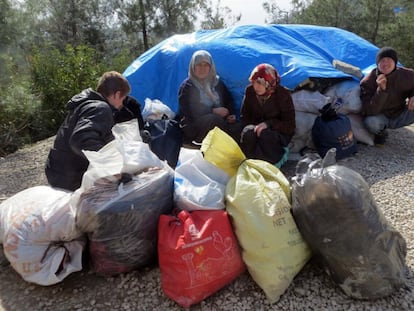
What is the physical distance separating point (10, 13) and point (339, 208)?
19.3ft

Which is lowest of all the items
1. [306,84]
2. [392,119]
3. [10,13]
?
[392,119]

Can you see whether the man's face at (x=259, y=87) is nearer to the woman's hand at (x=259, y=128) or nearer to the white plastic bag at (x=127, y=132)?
the woman's hand at (x=259, y=128)

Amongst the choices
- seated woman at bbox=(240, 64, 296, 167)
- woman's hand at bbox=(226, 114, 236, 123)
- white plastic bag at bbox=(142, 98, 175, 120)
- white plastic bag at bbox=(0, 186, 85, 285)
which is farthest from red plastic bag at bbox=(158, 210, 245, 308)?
white plastic bag at bbox=(142, 98, 175, 120)

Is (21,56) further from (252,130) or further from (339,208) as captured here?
(339,208)

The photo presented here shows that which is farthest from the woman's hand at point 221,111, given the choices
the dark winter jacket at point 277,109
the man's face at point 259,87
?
the man's face at point 259,87

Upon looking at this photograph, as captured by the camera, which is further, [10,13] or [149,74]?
[10,13]

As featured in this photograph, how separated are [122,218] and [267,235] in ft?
2.49

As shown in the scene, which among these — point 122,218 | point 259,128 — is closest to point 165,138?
point 259,128

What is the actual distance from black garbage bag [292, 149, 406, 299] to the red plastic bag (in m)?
0.43

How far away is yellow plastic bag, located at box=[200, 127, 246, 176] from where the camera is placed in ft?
7.23

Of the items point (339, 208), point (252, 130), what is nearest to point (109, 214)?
point (339, 208)

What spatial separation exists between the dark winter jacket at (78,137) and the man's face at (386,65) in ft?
8.66

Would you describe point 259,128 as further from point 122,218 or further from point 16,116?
point 16,116

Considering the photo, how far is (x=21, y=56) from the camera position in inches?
298
